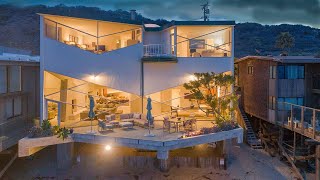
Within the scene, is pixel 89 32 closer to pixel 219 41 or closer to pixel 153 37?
pixel 153 37

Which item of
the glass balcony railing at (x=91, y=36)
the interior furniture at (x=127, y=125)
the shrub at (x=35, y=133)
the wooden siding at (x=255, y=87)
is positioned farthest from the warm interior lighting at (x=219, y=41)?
the shrub at (x=35, y=133)

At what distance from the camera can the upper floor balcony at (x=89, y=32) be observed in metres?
18.5

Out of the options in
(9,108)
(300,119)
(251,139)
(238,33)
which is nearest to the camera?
(9,108)

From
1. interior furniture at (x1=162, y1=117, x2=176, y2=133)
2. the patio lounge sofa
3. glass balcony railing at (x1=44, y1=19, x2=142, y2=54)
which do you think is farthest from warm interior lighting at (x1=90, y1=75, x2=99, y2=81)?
interior furniture at (x1=162, y1=117, x2=176, y2=133)

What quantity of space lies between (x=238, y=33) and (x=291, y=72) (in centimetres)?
6078

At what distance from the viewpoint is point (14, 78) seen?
17.8 m

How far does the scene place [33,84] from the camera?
19.6m

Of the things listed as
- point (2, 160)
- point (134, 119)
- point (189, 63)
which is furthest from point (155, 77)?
point (2, 160)

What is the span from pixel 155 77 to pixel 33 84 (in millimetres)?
7840

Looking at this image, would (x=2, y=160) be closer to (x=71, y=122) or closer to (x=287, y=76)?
(x=71, y=122)

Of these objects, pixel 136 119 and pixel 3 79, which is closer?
pixel 3 79

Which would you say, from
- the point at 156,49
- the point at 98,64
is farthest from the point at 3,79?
the point at 156,49

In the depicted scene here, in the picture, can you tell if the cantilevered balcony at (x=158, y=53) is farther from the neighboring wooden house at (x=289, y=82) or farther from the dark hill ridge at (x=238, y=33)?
the dark hill ridge at (x=238, y=33)

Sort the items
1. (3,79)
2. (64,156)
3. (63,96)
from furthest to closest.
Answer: (63,96)
(64,156)
(3,79)
